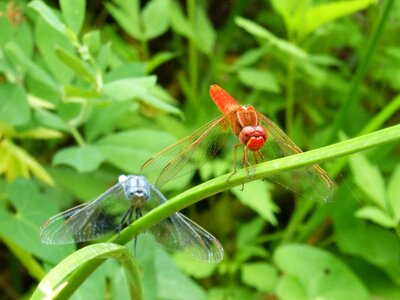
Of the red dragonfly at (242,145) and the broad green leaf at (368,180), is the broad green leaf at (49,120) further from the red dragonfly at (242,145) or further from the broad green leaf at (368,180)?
the broad green leaf at (368,180)

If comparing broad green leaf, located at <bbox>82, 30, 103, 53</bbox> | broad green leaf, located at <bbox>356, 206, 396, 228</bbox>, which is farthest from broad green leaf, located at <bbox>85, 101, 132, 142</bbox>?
broad green leaf, located at <bbox>356, 206, 396, 228</bbox>

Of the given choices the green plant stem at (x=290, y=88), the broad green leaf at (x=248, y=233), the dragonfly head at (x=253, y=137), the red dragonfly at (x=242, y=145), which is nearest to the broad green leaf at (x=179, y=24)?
the green plant stem at (x=290, y=88)

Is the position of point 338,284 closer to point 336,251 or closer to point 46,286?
point 336,251

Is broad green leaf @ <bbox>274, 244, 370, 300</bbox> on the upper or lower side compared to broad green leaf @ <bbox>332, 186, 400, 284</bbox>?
lower

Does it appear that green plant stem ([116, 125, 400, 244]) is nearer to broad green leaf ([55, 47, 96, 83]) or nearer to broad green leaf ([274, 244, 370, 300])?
broad green leaf ([55, 47, 96, 83])

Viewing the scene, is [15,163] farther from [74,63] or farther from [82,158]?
[74,63]
